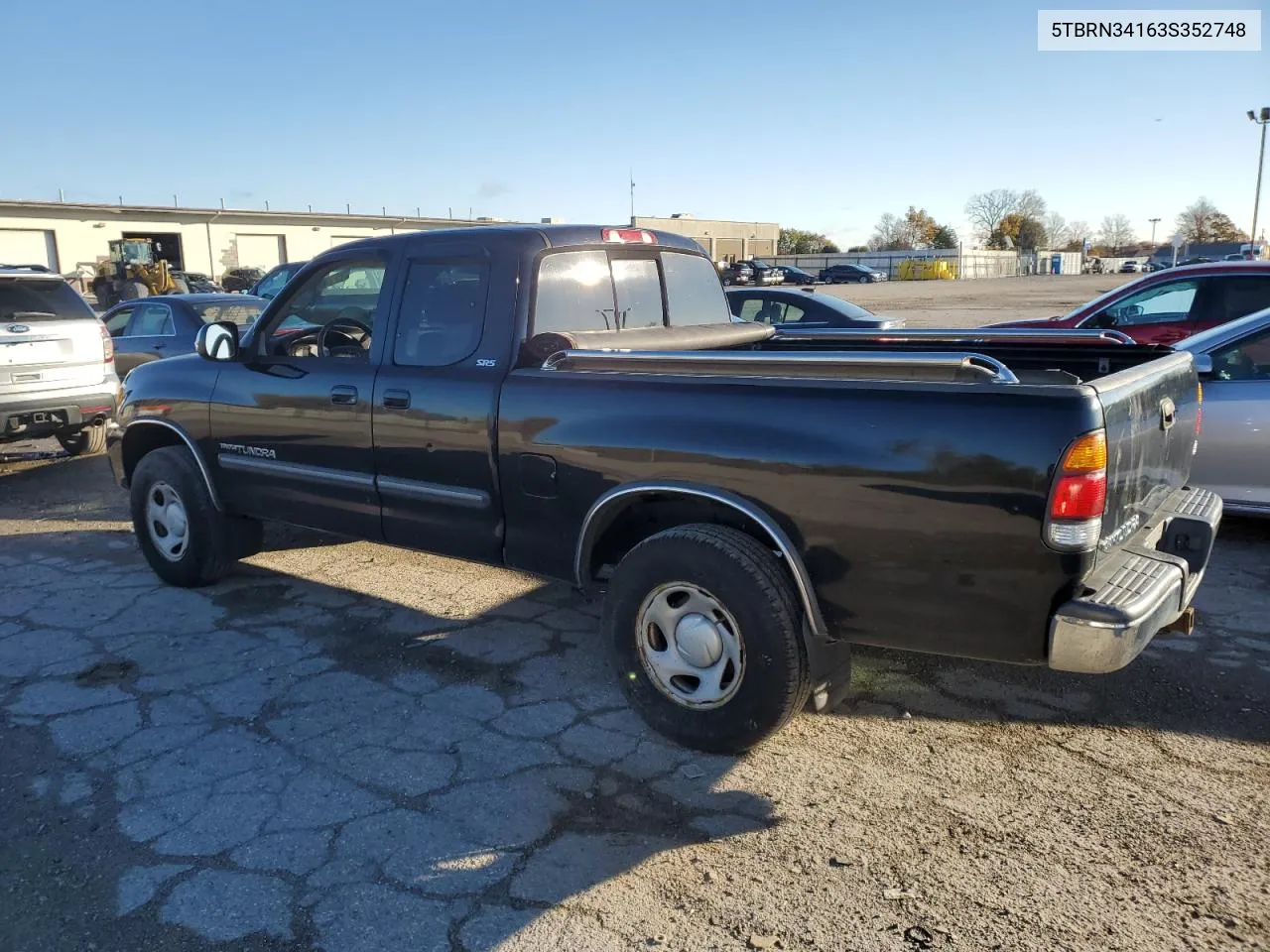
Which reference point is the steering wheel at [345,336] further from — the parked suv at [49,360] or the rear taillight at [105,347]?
the rear taillight at [105,347]

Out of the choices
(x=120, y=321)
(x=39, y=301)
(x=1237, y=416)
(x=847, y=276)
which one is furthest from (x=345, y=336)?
(x=847, y=276)

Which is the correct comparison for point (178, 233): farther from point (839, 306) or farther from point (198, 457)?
point (198, 457)

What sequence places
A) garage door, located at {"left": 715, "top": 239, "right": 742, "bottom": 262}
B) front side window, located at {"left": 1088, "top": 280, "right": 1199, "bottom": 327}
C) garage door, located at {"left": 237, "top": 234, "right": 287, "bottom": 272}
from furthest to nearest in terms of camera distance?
1. garage door, located at {"left": 715, "top": 239, "right": 742, "bottom": 262}
2. garage door, located at {"left": 237, "top": 234, "right": 287, "bottom": 272}
3. front side window, located at {"left": 1088, "top": 280, "right": 1199, "bottom": 327}

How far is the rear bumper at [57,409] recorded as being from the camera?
27.1ft

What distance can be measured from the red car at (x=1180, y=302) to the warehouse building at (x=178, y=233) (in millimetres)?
35113

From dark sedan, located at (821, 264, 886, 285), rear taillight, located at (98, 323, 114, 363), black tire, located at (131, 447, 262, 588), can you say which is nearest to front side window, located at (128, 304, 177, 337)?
rear taillight, located at (98, 323, 114, 363)

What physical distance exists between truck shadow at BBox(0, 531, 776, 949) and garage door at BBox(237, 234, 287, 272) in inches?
1992

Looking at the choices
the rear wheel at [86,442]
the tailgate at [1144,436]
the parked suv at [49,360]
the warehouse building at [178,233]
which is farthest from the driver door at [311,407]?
the warehouse building at [178,233]

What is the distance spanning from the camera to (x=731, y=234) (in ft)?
303

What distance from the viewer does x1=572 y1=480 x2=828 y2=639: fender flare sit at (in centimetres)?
331

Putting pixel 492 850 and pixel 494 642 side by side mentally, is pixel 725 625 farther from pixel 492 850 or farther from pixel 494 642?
pixel 494 642

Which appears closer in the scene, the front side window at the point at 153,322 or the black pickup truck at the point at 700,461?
the black pickup truck at the point at 700,461

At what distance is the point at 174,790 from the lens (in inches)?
136

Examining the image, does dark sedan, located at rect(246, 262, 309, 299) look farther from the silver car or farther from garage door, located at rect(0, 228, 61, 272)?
garage door, located at rect(0, 228, 61, 272)
